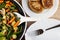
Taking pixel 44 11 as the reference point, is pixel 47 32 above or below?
below

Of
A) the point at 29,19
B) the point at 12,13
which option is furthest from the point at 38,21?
the point at 12,13

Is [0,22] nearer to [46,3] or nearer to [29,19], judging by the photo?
[29,19]

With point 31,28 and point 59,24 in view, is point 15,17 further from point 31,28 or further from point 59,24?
point 59,24

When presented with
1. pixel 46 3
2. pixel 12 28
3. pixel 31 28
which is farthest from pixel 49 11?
pixel 12 28

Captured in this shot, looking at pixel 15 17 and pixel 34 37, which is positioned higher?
pixel 15 17

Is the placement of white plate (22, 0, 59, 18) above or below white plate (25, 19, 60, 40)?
above

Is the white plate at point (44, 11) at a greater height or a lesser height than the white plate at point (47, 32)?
greater

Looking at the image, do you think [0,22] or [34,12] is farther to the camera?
[34,12]

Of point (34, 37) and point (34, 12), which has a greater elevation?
point (34, 12)

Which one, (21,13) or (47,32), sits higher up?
(21,13)
